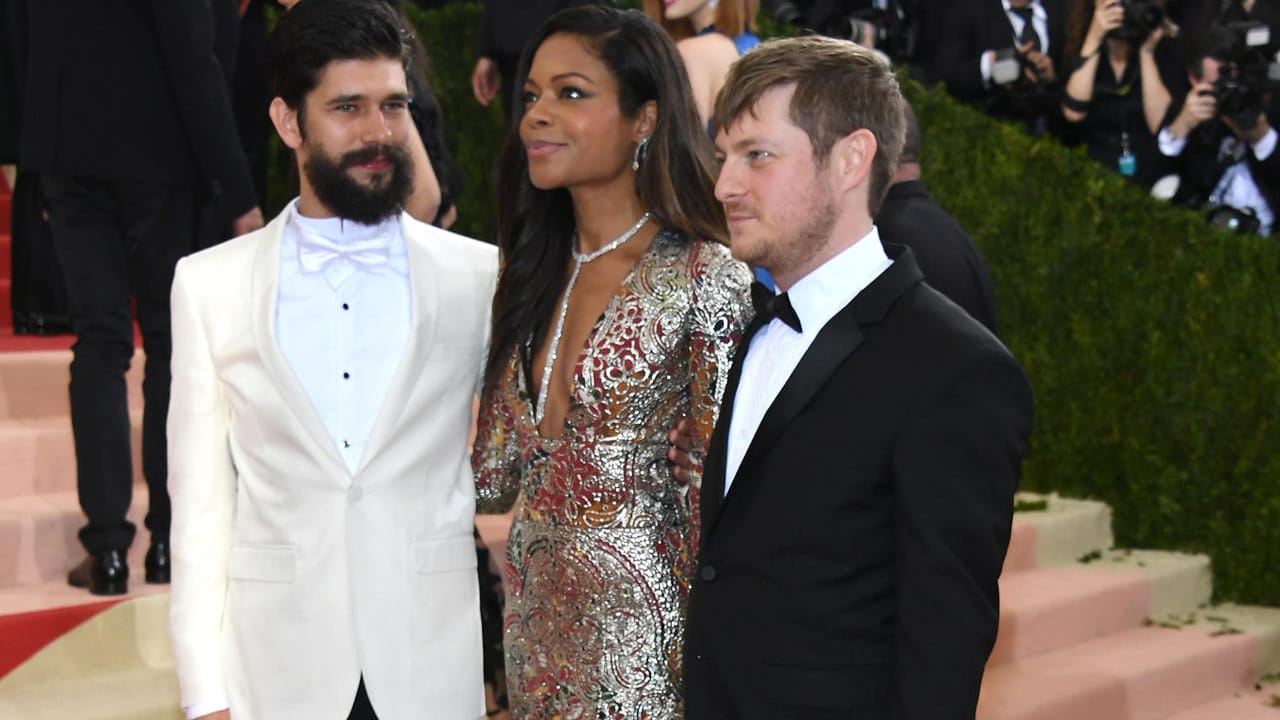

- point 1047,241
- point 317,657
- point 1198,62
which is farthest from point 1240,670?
point 317,657

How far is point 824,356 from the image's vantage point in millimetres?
2117

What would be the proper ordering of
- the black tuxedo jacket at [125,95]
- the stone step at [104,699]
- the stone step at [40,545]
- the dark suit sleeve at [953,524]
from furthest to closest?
the stone step at [40,545], the black tuxedo jacket at [125,95], the stone step at [104,699], the dark suit sleeve at [953,524]

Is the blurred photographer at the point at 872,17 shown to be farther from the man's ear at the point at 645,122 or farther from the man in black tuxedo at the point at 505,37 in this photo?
the man's ear at the point at 645,122

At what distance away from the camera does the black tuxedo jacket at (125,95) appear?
418cm

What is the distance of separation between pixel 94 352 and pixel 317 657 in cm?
193

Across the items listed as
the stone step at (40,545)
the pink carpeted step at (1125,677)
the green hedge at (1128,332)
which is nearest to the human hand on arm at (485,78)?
the green hedge at (1128,332)

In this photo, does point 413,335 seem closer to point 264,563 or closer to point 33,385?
point 264,563

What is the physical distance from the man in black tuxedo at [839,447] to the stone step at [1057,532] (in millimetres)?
4249

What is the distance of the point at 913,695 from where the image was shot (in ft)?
6.44

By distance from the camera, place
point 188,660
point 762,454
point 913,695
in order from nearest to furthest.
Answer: point 913,695 → point 762,454 → point 188,660

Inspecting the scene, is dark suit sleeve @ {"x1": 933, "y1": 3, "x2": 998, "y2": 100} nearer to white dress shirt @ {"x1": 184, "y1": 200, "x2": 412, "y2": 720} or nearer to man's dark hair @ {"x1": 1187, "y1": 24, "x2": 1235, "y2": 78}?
man's dark hair @ {"x1": 1187, "y1": 24, "x2": 1235, "y2": 78}

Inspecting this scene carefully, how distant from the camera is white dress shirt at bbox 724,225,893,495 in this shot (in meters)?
2.18

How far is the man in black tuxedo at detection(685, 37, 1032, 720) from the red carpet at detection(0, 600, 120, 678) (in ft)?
7.59

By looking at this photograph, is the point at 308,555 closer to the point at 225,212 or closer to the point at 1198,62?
the point at 225,212
